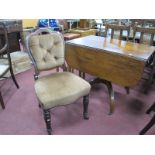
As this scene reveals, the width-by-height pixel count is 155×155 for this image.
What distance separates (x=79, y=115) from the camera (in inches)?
78.2

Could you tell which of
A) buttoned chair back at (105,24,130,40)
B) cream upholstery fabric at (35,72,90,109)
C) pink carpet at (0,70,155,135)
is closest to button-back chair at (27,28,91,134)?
cream upholstery fabric at (35,72,90,109)

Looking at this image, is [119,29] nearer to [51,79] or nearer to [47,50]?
[47,50]

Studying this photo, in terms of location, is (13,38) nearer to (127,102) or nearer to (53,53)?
(53,53)

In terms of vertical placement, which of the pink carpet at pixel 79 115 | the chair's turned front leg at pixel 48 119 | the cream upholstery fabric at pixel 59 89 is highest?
the cream upholstery fabric at pixel 59 89

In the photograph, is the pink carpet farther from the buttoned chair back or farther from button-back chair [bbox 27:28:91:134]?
the buttoned chair back

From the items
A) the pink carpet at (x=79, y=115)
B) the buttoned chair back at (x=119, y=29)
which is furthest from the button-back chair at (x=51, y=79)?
the buttoned chair back at (x=119, y=29)

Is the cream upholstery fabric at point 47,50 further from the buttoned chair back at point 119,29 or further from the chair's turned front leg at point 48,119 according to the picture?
the buttoned chair back at point 119,29

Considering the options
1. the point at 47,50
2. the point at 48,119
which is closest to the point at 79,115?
the point at 48,119

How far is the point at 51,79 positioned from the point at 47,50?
347mm

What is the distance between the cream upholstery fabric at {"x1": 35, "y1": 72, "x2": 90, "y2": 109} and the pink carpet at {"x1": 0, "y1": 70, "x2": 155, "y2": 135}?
39cm

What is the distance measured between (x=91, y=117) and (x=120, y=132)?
1.23 feet

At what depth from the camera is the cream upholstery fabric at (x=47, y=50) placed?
1779 mm
